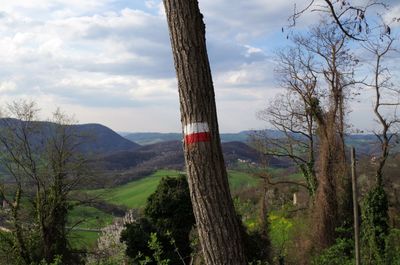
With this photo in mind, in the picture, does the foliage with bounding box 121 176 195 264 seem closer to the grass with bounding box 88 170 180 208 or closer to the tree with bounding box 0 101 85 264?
the tree with bounding box 0 101 85 264

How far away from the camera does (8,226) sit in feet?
74.3

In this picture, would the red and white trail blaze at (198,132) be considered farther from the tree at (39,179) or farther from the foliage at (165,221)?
the tree at (39,179)

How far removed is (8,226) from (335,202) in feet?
50.4

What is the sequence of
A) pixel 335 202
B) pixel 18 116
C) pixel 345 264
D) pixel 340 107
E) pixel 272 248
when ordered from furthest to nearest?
1. pixel 18 116
2. pixel 340 107
3. pixel 272 248
4. pixel 335 202
5. pixel 345 264

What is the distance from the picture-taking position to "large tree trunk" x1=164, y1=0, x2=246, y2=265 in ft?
10.8

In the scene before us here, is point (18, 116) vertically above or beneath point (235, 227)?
above

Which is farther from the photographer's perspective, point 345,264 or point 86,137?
point 86,137

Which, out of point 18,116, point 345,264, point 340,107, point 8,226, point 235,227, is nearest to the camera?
point 235,227

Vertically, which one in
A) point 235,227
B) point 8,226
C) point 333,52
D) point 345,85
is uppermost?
point 333,52

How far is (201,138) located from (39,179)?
21456mm

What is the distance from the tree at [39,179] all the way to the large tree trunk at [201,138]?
20.6 meters

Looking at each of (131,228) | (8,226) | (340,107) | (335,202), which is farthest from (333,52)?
(8,226)

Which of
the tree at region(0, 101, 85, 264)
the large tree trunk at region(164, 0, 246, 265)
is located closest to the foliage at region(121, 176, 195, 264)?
the tree at region(0, 101, 85, 264)

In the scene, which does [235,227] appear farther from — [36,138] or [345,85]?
[36,138]
